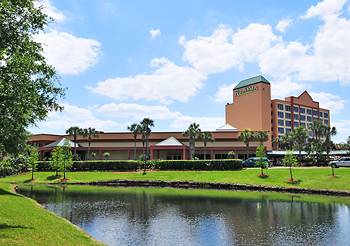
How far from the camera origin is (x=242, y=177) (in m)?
66.1

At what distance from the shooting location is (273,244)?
2292cm

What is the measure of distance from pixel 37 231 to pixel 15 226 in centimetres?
147

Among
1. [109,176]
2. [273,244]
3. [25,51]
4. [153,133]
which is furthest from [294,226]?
[153,133]

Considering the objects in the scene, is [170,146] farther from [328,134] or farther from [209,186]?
[328,134]

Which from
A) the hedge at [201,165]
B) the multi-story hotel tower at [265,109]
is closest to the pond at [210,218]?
the hedge at [201,165]

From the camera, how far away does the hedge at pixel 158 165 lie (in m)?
76.9

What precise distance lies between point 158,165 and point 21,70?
64.5m

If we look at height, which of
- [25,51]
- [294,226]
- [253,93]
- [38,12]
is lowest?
[294,226]

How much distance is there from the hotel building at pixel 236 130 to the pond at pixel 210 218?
52.0 meters

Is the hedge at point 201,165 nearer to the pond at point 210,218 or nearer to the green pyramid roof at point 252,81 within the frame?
the pond at point 210,218

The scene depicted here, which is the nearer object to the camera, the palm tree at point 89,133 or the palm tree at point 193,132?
the palm tree at point 193,132

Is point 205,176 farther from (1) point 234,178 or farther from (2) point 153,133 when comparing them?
(2) point 153,133

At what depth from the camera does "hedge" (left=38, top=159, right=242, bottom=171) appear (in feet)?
252

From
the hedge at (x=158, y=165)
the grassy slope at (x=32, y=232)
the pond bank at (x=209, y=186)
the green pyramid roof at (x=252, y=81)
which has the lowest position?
the pond bank at (x=209, y=186)
